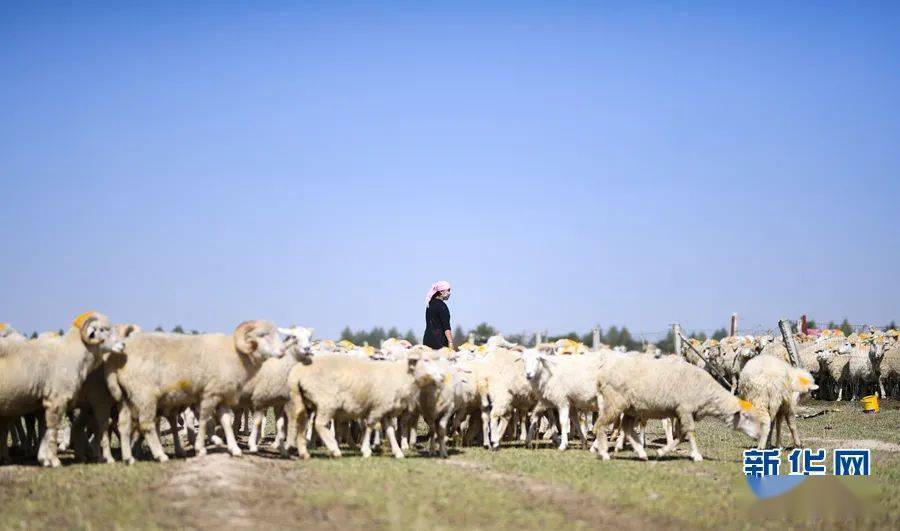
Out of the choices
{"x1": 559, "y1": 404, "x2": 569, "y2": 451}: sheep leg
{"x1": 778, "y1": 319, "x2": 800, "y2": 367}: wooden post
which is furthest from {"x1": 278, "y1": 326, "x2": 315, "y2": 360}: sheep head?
{"x1": 778, "y1": 319, "x2": 800, "y2": 367}: wooden post

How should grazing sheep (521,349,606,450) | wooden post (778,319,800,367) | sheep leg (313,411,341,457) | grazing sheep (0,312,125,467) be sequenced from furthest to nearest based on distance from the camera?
wooden post (778,319,800,367) < grazing sheep (521,349,606,450) < sheep leg (313,411,341,457) < grazing sheep (0,312,125,467)

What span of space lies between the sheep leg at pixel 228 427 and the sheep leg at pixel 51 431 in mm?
2172

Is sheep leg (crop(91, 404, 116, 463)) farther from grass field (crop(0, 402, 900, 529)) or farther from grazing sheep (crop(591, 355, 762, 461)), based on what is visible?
grazing sheep (crop(591, 355, 762, 461))

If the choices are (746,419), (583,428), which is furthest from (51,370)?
(746,419)

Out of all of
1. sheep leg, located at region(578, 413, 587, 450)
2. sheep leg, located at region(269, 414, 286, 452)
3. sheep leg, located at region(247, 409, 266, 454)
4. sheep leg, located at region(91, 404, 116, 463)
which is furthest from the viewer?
sheep leg, located at region(578, 413, 587, 450)

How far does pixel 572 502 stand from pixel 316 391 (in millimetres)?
4740

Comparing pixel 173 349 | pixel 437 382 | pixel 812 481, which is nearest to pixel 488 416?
pixel 437 382

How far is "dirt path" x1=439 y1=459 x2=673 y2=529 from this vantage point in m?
9.55

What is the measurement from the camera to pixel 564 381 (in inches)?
674

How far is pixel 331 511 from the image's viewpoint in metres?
9.51

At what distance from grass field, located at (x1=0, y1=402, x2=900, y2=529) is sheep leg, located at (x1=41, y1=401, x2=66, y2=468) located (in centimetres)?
34

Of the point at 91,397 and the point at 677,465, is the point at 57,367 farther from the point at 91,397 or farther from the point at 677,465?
the point at 677,465

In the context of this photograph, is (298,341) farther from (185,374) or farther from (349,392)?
(185,374)

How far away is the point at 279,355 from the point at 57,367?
2949mm
